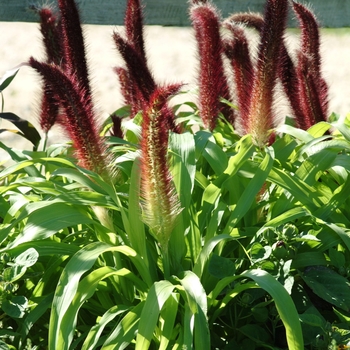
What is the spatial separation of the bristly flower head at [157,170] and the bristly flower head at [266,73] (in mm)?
530

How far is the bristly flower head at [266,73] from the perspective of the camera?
217 centimetres

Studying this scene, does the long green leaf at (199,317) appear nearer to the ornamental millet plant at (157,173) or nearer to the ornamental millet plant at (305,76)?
the ornamental millet plant at (157,173)

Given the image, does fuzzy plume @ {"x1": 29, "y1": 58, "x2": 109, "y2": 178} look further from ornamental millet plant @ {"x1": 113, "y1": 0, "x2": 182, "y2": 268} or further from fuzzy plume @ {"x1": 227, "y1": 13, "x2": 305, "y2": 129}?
fuzzy plume @ {"x1": 227, "y1": 13, "x2": 305, "y2": 129}

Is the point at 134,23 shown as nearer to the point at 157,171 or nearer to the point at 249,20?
the point at 249,20

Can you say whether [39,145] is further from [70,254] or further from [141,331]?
[141,331]

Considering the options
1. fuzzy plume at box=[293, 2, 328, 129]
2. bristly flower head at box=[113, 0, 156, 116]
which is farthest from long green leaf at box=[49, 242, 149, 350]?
fuzzy plume at box=[293, 2, 328, 129]

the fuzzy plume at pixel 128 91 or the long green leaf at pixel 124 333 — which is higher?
the fuzzy plume at pixel 128 91

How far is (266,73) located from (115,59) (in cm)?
355

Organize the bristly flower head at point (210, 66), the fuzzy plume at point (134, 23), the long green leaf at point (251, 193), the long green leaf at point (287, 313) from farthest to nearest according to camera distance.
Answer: the fuzzy plume at point (134, 23)
the bristly flower head at point (210, 66)
the long green leaf at point (251, 193)
the long green leaf at point (287, 313)

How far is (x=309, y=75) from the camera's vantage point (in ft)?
8.16

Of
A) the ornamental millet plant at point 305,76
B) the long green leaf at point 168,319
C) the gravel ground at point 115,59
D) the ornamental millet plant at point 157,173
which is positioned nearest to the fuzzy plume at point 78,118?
the ornamental millet plant at point 157,173

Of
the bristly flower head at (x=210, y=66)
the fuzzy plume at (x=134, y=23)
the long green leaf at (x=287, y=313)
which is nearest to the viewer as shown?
the long green leaf at (x=287, y=313)

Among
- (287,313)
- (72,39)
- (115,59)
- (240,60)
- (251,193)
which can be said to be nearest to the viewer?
(287,313)

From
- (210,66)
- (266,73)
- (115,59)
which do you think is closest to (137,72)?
(210,66)
